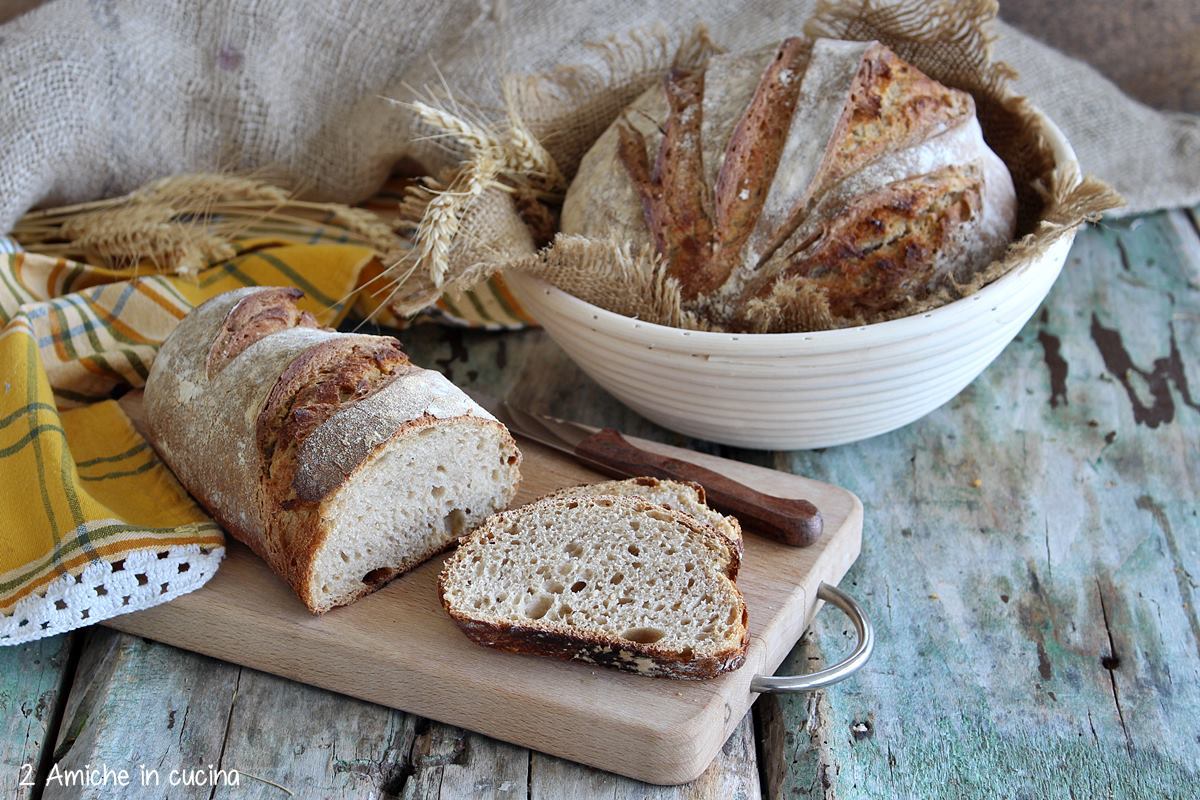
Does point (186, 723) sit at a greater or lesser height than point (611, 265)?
lesser

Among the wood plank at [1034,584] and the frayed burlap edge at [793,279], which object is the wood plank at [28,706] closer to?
the frayed burlap edge at [793,279]

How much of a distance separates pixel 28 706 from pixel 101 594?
225 mm

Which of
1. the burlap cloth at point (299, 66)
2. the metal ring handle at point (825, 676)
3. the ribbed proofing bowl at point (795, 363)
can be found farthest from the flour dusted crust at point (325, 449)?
the burlap cloth at point (299, 66)

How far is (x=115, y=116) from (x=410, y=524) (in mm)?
1685

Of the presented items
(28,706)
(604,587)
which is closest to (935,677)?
(604,587)

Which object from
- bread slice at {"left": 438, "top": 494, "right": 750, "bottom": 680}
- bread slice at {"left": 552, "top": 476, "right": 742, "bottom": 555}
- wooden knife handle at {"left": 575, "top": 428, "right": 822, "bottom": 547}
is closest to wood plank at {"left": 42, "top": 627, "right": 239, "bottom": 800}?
bread slice at {"left": 438, "top": 494, "right": 750, "bottom": 680}

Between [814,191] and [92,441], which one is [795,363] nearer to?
[814,191]

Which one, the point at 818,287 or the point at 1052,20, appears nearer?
the point at 818,287

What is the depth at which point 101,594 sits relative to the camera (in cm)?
192

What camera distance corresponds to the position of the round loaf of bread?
2186 mm

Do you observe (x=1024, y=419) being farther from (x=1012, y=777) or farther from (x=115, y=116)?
(x=115, y=116)

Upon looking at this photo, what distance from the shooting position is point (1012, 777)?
176cm

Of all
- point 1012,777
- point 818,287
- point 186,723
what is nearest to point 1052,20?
point 818,287

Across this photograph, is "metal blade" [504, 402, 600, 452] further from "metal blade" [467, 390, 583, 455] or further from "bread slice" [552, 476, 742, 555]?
"bread slice" [552, 476, 742, 555]
